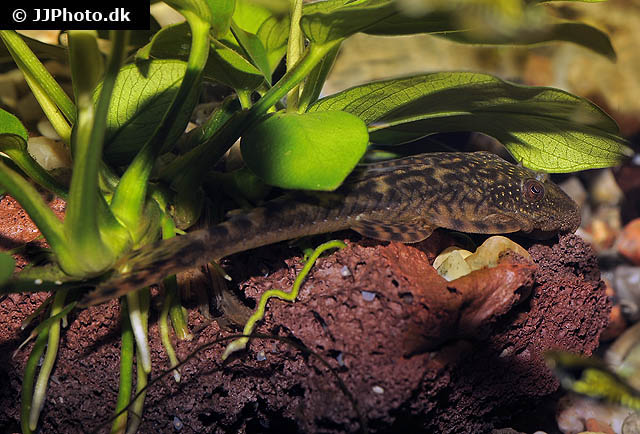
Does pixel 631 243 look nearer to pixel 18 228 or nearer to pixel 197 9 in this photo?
pixel 197 9

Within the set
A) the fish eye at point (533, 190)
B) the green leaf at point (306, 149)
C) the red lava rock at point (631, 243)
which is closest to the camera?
the green leaf at point (306, 149)

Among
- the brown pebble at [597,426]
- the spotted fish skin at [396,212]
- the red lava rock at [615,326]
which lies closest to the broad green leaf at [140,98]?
the spotted fish skin at [396,212]

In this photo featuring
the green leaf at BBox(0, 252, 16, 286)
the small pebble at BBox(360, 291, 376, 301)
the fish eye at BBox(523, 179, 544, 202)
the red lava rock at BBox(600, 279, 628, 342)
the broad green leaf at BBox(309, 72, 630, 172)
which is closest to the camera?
the green leaf at BBox(0, 252, 16, 286)

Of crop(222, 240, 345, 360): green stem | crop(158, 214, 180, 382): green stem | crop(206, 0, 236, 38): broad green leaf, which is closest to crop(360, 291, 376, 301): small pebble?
crop(222, 240, 345, 360): green stem

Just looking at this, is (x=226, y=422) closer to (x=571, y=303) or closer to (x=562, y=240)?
(x=571, y=303)

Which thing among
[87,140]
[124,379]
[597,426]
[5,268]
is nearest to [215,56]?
[87,140]

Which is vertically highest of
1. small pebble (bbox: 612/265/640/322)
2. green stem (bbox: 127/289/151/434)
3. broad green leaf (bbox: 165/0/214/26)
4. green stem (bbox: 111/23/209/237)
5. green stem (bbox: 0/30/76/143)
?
green stem (bbox: 0/30/76/143)

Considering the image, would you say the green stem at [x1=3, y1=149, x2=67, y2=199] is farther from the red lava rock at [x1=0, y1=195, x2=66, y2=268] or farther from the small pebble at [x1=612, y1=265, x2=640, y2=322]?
the small pebble at [x1=612, y1=265, x2=640, y2=322]

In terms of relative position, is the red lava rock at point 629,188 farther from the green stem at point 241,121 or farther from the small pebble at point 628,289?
the green stem at point 241,121

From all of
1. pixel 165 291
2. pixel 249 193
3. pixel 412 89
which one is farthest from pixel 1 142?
pixel 412 89
